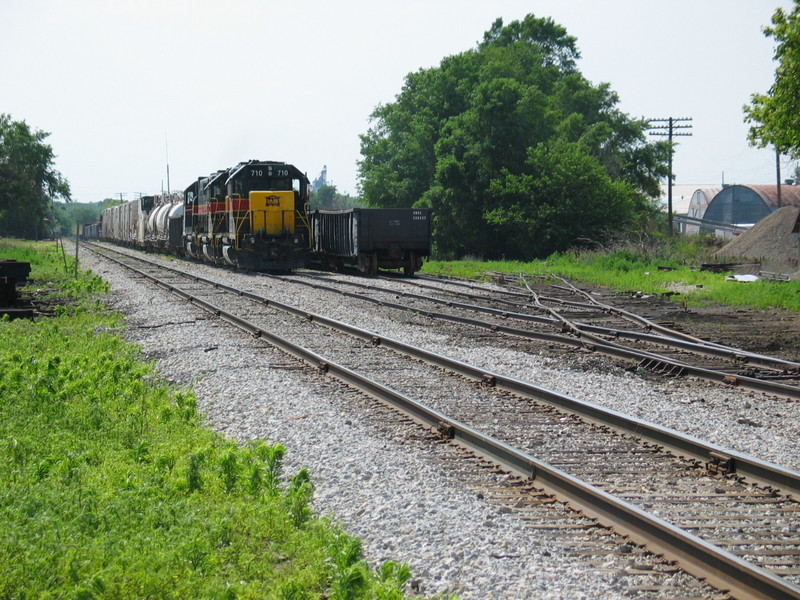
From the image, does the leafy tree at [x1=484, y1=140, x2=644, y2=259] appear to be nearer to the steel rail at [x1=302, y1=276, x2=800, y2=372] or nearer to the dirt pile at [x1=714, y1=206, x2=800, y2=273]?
the dirt pile at [x1=714, y1=206, x2=800, y2=273]

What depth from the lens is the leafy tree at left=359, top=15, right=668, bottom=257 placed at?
43688 mm

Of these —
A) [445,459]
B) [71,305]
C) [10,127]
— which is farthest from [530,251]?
[10,127]

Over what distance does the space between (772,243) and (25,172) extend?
62.7 meters

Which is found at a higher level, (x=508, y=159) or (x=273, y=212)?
(x=508, y=159)

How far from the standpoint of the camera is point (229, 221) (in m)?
28.7

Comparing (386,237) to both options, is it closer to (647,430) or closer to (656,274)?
(656,274)

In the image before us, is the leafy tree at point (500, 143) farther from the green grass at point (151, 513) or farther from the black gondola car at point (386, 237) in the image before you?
the green grass at point (151, 513)

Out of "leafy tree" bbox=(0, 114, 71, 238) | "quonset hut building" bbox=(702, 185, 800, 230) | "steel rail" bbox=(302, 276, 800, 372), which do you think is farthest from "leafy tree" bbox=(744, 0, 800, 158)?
"quonset hut building" bbox=(702, 185, 800, 230)

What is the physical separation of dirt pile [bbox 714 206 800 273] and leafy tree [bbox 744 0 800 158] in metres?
11.4

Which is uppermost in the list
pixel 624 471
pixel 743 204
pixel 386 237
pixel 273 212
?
pixel 743 204

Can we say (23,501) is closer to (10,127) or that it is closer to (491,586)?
(491,586)

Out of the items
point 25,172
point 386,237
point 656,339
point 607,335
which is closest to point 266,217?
point 386,237

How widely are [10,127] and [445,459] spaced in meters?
83.1

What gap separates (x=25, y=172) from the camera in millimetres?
74938
